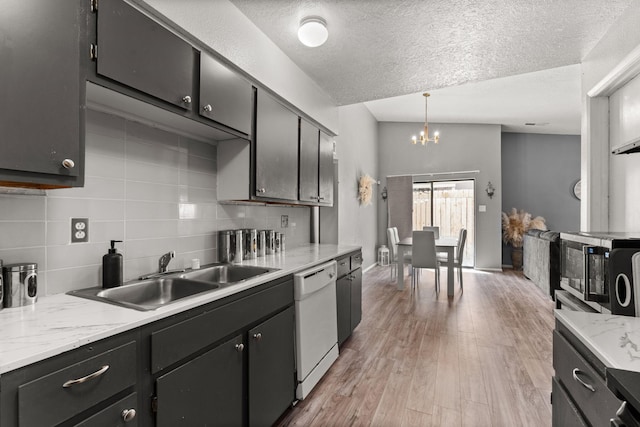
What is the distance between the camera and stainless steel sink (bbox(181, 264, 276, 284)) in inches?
72.8

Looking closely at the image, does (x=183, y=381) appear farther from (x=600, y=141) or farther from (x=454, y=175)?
(x=454, y=175)

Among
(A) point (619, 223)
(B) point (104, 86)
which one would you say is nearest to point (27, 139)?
(B) point (104, 86)

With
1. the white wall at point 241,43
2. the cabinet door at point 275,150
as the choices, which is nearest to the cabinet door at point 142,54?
the white wall at point 241,43

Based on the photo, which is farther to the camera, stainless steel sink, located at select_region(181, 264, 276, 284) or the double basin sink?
stainless steel sink, located at select_region(181, 264, 276, 284)

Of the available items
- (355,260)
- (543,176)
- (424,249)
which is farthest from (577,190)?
(355,260)

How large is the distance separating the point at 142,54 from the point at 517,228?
7.16 meters

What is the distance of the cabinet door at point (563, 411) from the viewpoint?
102cm

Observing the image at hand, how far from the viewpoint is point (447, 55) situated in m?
2.43

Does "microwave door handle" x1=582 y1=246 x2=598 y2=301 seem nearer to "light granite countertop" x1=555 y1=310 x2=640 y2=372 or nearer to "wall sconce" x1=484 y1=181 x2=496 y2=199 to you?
"light granite countertop" x1=555 y1=310 x2=640 y2=372

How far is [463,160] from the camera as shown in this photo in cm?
660

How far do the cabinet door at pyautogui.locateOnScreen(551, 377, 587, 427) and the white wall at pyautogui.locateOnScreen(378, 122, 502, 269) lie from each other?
570 cm

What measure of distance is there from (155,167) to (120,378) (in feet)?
3.76

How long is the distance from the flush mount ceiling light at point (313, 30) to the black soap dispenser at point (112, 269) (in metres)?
1.65

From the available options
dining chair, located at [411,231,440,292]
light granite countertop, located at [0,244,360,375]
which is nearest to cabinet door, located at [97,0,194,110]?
light granite countertop, located at [0,244,360,375]
